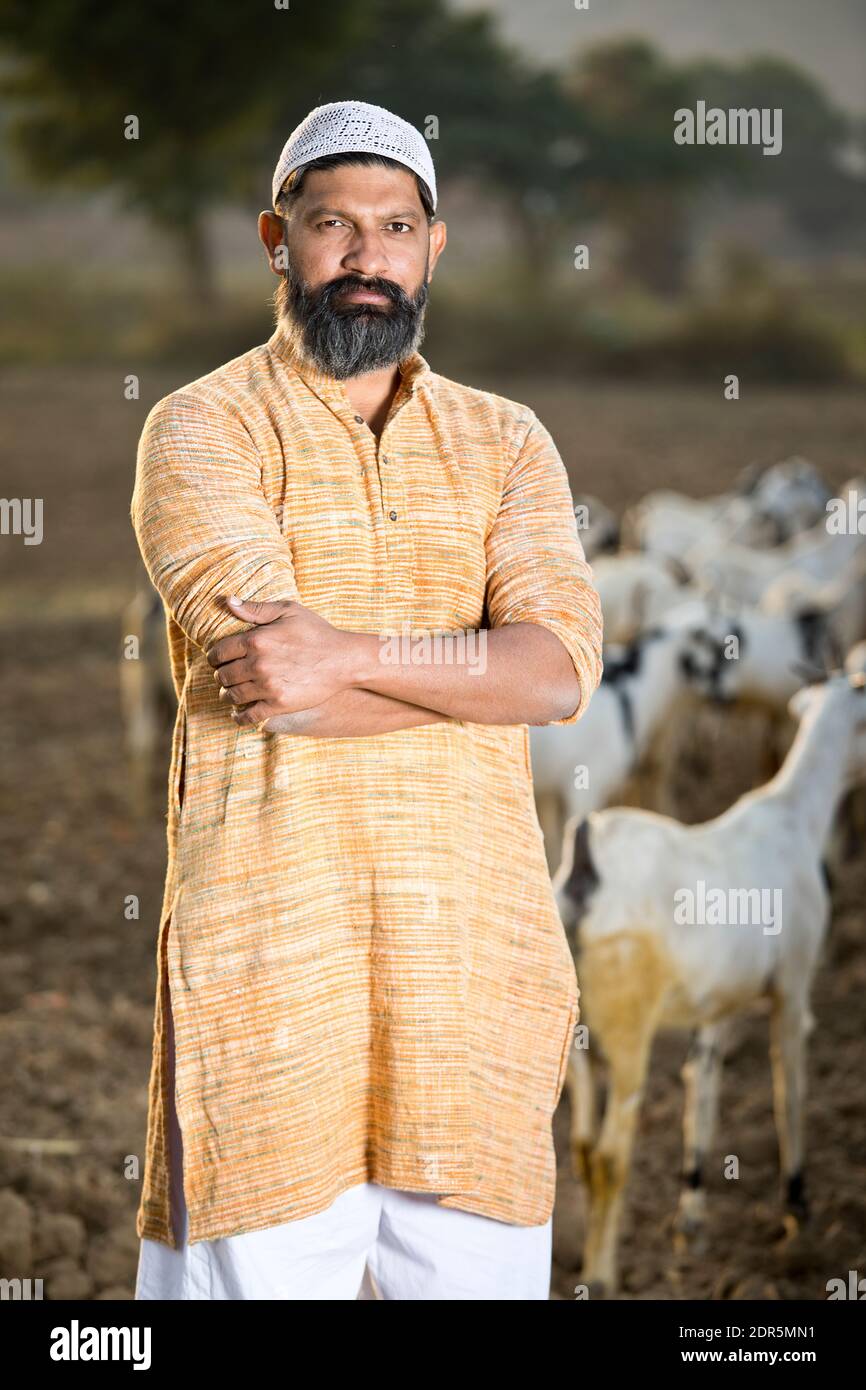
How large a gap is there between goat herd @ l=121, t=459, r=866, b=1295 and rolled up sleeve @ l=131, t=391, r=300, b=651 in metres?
1.84

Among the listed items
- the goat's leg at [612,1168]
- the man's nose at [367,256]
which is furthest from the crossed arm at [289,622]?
the goat's leg at [612,1168]

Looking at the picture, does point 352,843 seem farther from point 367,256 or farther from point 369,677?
point 367,256

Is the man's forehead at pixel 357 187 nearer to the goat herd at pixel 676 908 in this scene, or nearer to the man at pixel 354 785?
the man at pixel 354 785

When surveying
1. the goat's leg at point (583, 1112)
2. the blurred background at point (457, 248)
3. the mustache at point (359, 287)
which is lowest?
the goat's leg at point (583, 1112)

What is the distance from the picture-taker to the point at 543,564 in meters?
2.21

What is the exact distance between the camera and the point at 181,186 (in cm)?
2512

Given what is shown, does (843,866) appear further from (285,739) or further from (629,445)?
(629,445)

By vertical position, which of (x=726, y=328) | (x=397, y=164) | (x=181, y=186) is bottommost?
(x=397, y=164)

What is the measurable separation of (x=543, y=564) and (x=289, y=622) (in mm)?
428

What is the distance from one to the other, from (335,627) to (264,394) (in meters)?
0.40

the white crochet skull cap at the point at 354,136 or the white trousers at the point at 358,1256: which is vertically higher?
the white crochet skull cap at the point at 354,136

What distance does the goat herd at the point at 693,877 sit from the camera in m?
3.70

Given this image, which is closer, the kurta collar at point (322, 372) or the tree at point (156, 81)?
the kurta collar at point (322, 372)
